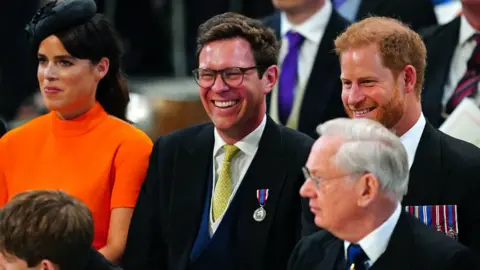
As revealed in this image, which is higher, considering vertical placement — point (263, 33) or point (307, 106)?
point (263, 33)

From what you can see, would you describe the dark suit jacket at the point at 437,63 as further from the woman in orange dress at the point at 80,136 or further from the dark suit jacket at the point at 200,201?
the woman in orange dress at the point at 80,136

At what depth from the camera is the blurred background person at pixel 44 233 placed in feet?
11.3

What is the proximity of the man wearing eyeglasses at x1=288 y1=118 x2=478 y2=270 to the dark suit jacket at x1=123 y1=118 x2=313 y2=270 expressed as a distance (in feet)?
1.85

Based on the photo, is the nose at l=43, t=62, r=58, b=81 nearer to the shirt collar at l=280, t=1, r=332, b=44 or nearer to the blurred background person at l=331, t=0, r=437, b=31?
the shirt collar at l=280, t=1, r=332, b=44

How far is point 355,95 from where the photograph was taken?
12.3 ft

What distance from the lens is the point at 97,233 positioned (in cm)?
414

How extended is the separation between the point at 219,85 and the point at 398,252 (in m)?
1.00

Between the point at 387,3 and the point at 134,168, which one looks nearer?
the point at 134,168

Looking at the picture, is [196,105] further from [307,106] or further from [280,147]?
[280,147]

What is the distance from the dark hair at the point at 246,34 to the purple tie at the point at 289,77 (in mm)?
928

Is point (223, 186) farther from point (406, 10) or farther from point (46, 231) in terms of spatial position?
point (406, 10)

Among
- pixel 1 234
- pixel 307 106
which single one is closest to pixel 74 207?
pixel 1 234

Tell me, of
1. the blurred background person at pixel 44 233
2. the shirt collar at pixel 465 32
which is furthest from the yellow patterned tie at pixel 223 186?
the shirt collar at pixel 465 32

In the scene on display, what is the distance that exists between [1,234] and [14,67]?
13.7 feet
